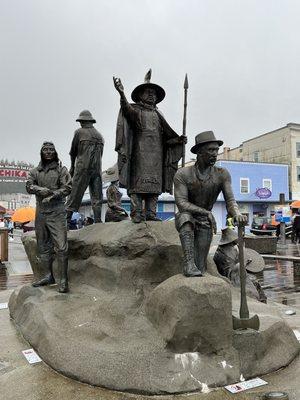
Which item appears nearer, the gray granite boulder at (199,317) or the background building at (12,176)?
the gray granite boulder at (199,317)

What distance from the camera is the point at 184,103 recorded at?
5.64 m

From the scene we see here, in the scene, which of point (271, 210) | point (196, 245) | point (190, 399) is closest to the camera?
point (190, 399)

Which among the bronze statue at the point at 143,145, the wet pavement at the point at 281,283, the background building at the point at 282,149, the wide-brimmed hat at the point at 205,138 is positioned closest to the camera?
the wide-brimmed hat at the point at 205,138

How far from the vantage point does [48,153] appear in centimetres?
553

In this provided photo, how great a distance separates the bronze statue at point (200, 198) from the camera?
414cm

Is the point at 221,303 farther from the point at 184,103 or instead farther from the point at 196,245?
the point at 184,103

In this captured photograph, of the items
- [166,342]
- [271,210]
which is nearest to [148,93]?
[166,342]

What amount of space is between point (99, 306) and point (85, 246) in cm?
123

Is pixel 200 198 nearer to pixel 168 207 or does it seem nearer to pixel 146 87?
pixel 146 87

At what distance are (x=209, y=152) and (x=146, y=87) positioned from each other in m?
2.01

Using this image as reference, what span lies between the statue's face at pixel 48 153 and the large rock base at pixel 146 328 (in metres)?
1.33

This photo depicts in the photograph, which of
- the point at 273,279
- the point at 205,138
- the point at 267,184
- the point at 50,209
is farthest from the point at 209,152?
the point at 267,184

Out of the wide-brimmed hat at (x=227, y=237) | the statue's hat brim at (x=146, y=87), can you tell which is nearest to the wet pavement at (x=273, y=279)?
the wide-brimmed hat at (x=227, y=237)

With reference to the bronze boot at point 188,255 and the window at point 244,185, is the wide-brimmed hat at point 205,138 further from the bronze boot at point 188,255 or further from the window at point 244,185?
the window at point 244,185
